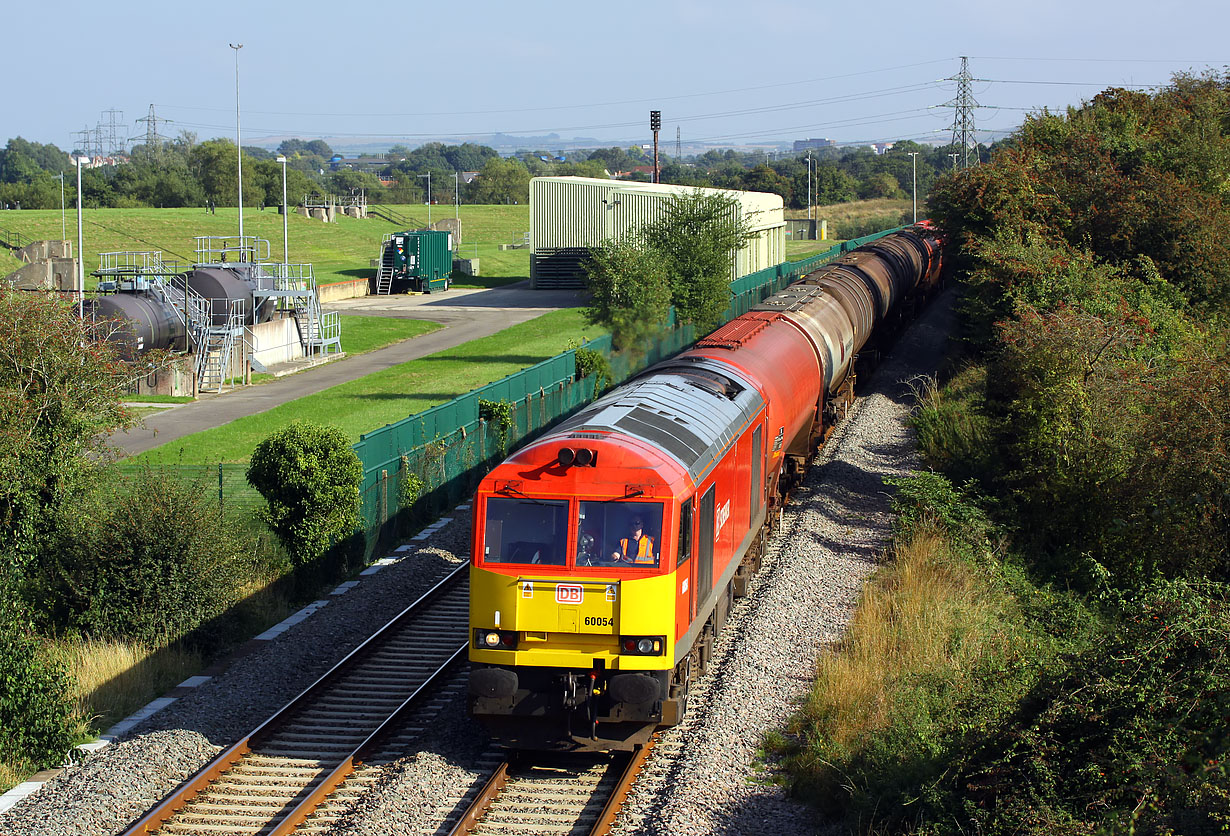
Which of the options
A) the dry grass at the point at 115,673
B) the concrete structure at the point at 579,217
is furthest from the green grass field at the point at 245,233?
the dry grass at the point at 115,673

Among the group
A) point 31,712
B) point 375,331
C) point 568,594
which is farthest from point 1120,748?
point 375,331

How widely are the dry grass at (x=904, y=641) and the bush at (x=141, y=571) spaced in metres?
8.59

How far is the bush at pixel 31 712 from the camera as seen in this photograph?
37.9 feet

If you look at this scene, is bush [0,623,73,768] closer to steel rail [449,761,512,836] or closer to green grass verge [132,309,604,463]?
steel rail [449,761,512,836]

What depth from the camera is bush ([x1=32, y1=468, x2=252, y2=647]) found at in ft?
50.2

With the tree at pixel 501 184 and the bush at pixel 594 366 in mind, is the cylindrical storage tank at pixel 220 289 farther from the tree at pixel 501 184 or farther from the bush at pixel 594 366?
the tree at pixel 501 184

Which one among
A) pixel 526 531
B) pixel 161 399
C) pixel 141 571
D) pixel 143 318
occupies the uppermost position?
pixel 143 318

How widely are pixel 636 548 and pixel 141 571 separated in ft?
26.9

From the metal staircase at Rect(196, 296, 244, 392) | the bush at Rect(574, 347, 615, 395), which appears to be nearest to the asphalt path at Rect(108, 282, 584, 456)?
the metal staircase at Rect(196, 296, 244, 392)

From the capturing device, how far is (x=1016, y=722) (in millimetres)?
8859

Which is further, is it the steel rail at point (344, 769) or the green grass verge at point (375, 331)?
the green grass verge at point (375, 331)

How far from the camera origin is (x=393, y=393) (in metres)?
36.2

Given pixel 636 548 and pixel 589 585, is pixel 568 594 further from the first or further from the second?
pixel 636 548

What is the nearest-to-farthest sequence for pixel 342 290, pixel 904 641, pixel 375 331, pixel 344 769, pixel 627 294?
pixel 344 769 < pixel 904 641 < pixel 627 294 < pixel 375 331 < pixel 342 290
